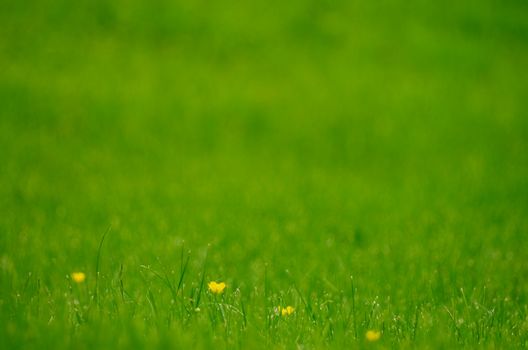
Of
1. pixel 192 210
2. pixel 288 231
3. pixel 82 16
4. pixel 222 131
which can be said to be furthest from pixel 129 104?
pixel 288 231

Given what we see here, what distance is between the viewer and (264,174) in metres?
10.3

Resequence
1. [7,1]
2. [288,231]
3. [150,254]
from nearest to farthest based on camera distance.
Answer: [150,254] < [288,231] < [7,1]

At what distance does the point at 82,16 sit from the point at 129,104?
503 centimetres

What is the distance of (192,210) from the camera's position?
766cm

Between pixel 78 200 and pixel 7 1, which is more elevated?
pixel 7 1

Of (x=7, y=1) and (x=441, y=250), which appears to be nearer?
(x=441, y=250)

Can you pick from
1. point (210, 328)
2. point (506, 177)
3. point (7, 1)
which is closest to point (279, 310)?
point (210, 328)

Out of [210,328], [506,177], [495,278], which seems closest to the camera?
[210,328]

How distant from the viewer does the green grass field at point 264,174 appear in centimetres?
327

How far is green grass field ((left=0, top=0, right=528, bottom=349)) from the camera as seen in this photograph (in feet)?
10.7

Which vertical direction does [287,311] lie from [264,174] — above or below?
above

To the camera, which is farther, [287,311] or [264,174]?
[264,174]

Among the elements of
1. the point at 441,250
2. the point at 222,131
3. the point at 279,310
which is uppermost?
the point at 279,310

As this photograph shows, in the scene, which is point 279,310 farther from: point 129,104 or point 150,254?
point 129,104
